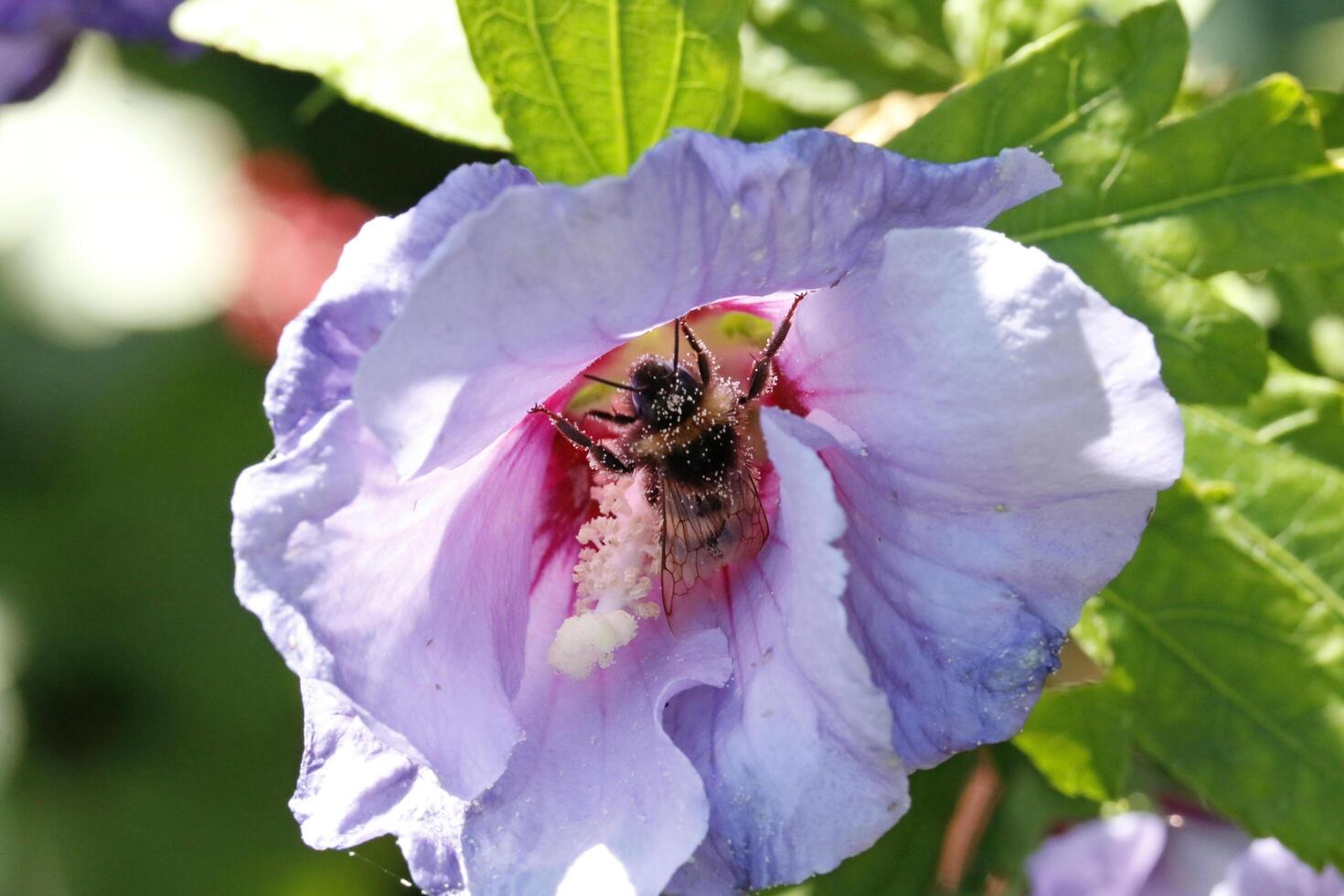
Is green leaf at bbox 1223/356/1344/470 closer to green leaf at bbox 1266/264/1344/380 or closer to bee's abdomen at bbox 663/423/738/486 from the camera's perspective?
green leaf at bbox 1266/264/1344/380

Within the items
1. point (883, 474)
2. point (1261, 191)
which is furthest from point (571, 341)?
point (1261, 191)

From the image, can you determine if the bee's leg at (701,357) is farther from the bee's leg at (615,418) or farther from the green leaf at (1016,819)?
the green leaf at (1016,819)

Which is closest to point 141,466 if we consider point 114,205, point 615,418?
point 114,205

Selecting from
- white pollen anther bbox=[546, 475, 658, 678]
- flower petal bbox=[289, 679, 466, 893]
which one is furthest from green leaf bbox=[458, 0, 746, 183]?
flower petal bbox=[289, 679, 466, 893]

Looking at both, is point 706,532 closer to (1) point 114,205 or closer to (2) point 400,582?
(2) point 400,582

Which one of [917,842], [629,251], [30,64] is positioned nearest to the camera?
[629,251]
